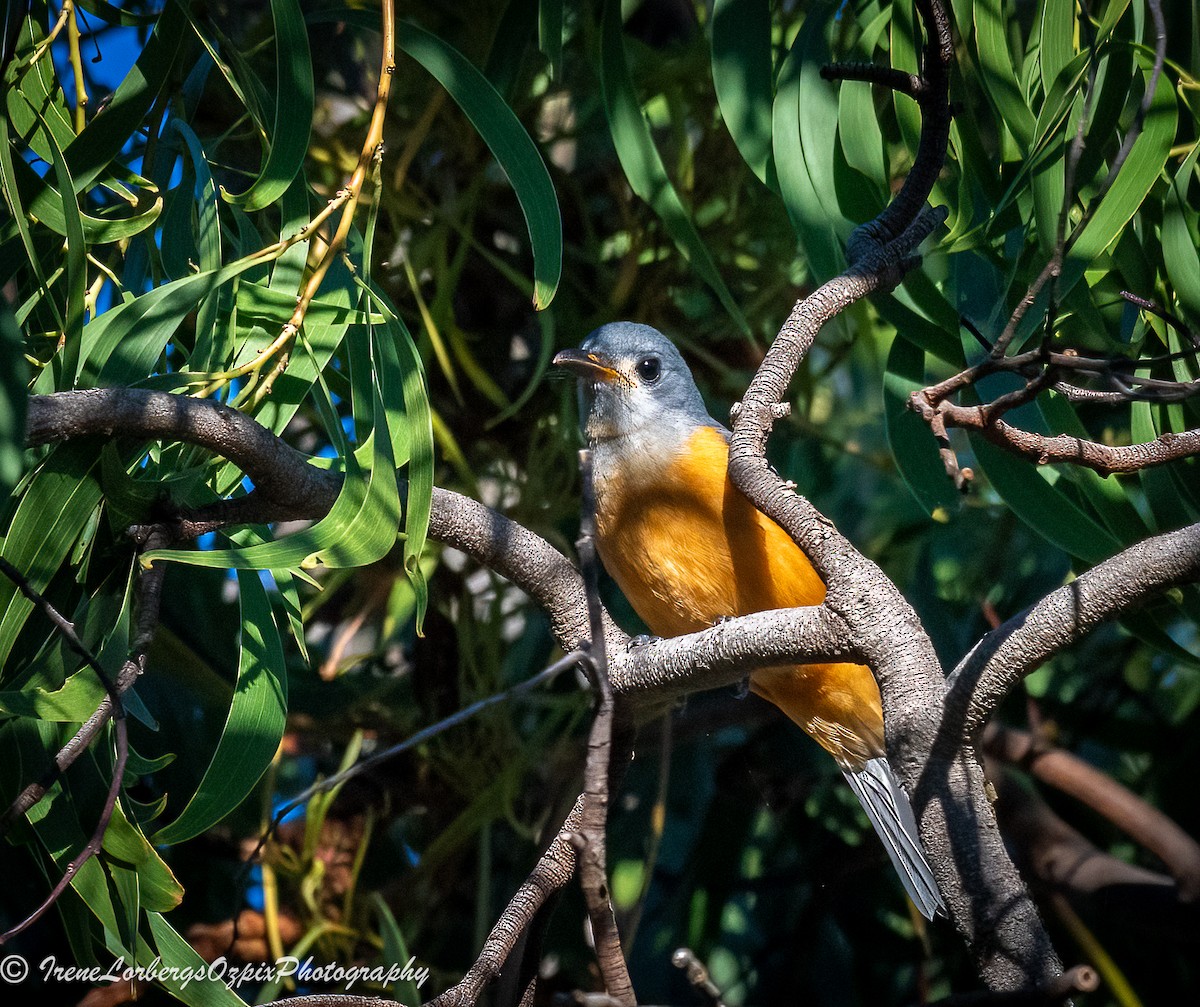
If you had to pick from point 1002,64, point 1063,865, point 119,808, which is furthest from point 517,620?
point 1002,64

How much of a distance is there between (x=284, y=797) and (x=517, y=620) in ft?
2.56

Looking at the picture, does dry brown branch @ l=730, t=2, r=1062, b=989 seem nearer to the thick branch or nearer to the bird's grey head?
the thick branch

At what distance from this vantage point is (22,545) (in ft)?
4.40

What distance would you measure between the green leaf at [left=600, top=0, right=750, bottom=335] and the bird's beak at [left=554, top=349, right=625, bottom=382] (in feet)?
1.83

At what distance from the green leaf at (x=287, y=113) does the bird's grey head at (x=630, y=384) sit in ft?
2.96

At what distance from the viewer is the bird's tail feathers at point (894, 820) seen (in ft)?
7.41

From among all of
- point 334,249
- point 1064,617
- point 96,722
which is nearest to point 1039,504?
point 1064,617

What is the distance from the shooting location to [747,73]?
187 centimetres

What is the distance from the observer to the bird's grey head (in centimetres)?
235

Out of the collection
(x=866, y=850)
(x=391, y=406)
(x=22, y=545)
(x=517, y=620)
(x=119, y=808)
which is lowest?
(x=866, y=850)

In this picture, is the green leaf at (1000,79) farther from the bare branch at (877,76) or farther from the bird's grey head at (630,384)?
the bird's grey head at (630,384)

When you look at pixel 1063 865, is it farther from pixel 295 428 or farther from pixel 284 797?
pixel 295 428

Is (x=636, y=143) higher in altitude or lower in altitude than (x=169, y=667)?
higher

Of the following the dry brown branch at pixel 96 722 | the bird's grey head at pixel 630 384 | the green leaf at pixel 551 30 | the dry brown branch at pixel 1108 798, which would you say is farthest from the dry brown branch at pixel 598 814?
the dry brown branch at pixel 1108 798
